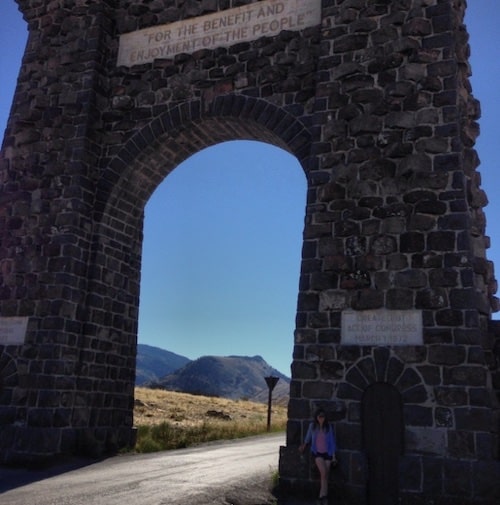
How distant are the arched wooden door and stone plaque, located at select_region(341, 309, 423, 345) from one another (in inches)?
26.3

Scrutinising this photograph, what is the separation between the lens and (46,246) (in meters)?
11.7

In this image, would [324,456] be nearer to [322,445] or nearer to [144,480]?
[322,445]

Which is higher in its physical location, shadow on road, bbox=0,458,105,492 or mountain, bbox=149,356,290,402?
mountain, bbox=149,356,290,402

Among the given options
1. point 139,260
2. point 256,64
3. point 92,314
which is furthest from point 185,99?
point 92,314

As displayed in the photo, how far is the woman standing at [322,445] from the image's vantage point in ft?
26.0

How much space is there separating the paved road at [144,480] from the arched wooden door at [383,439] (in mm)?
1635

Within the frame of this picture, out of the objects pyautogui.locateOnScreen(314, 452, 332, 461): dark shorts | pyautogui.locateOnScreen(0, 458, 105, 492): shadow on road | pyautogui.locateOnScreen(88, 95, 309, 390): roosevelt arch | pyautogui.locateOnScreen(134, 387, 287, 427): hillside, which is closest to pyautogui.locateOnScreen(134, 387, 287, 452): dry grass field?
pyautogui.locateOnScreen(134, 387, 287, 427): hillside

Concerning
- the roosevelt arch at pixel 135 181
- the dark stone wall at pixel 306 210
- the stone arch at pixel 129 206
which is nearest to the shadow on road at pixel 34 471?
the dark stone wall at pixel 306 210

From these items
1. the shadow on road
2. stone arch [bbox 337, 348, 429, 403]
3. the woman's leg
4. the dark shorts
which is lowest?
the shadow on road

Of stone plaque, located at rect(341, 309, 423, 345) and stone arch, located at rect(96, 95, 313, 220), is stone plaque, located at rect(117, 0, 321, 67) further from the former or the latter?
stone plaque, located at rect(341, 309, 423, 345)

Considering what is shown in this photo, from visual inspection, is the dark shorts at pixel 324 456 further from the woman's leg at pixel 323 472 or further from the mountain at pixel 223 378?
the mountain at pixel 223 378

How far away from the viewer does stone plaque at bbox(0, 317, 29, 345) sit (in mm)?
11219

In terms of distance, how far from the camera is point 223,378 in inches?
6329

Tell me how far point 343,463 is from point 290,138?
18.5 feet
